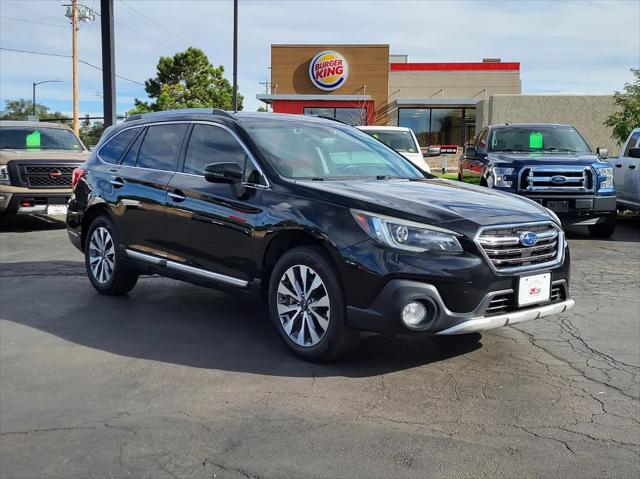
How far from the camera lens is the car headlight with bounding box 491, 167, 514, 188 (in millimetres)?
10672

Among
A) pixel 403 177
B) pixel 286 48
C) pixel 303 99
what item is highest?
pixel 286 48

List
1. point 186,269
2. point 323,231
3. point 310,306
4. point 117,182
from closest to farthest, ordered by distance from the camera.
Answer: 1. point 323,231
2. point 310,306
3. point 186,269
4. point 117,182

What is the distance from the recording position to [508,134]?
12.2m

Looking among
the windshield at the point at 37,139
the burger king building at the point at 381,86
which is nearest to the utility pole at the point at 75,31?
the burger king building at the point at 381,86

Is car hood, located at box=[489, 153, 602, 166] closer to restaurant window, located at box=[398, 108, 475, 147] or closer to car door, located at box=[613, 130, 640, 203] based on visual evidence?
car door, located at box=[613, 130, 640, 203]

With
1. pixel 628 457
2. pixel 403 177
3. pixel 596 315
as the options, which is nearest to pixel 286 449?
pixel 628 457

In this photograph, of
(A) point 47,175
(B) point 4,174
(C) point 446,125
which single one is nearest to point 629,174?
(A) point 47,175

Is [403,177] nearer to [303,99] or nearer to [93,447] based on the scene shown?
[93,447]

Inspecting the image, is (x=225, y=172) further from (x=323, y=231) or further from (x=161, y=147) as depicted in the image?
(x=161, y=147)

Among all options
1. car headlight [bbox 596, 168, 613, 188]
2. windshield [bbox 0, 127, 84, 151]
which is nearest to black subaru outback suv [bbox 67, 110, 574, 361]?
car headlight [bbox 596, 168, 613, 188]

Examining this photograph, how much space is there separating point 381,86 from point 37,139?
25954mm

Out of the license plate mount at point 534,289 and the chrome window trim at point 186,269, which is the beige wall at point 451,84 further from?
the license plate mount at point 534,289

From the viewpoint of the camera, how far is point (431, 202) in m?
4.73

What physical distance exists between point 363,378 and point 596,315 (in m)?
2.88
